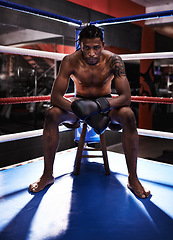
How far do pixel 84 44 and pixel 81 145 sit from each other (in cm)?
71

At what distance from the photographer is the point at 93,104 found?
52.6 inches

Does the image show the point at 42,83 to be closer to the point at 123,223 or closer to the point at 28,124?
the point at 28,124

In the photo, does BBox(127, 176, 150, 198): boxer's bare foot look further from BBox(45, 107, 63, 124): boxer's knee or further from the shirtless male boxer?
BBox(45, 107, 63, 124): boxer's knee

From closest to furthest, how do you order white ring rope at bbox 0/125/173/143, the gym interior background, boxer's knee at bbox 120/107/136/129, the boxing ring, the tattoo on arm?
the boxing ring → boxer's knee at bbox 120/107/136/129 → the tattoo on arm → white ring rope at bbox 0/125/173/143 → the gym interior background

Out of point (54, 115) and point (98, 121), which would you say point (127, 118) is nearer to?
point (98, 121)

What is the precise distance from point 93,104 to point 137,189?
57cm

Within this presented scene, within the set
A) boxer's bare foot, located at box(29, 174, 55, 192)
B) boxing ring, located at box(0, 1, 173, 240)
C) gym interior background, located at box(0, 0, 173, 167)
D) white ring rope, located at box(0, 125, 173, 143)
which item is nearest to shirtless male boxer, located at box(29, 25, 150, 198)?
boxer's bare foot, located at box(29, 174, 55, 192)

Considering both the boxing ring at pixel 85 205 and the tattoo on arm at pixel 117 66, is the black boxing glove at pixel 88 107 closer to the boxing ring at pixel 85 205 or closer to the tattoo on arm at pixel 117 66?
the tattoo on arm at pixel 117 66

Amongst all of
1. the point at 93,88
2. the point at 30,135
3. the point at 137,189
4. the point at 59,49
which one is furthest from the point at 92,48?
the point at 59,49

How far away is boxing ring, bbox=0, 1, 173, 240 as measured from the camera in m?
1.05

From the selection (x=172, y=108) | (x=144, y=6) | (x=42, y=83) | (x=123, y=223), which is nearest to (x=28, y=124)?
(x=42, y=83)

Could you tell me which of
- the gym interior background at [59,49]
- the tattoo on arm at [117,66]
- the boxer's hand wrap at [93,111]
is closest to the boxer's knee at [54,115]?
the boxer's hand wrap at [93,111]

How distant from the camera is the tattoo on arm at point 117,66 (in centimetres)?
156

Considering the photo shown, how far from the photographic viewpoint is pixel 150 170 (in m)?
1.91
